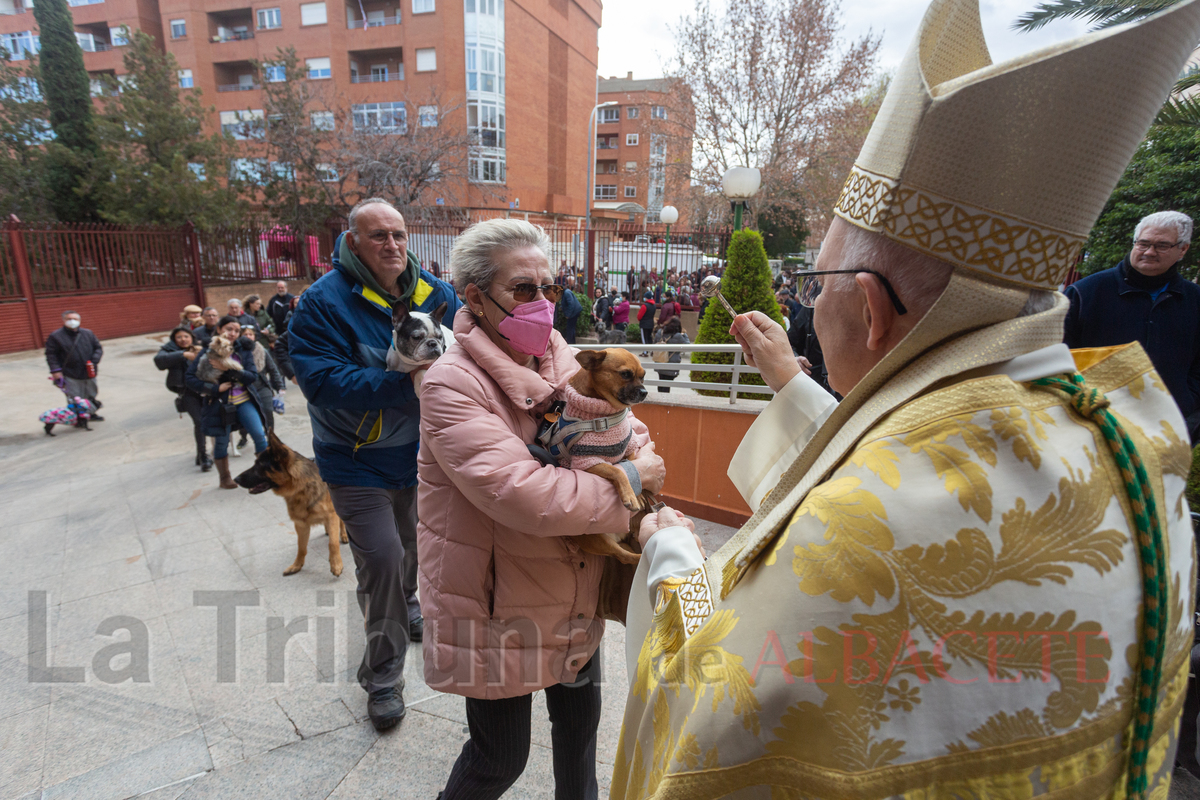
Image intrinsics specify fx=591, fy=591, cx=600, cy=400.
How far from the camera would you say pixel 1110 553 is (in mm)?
743

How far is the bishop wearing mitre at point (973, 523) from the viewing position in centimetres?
74

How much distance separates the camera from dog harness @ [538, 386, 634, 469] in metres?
1.80

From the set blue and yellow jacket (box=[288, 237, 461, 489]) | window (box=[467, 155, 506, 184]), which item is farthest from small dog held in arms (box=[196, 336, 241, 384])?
window (box=[467, 155, 506, 184])

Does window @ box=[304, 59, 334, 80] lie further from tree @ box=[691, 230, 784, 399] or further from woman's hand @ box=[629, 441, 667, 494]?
woman's hand @ box=[629, 441, 667, 494]

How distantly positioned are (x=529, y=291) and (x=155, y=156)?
25.5 m

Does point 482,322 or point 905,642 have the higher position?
point 482,322

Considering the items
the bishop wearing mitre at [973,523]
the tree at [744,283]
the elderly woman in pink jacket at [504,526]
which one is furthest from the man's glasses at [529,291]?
the tree at [744,283]

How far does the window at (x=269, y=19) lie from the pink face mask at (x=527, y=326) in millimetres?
43457

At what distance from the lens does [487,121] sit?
36125 millimetres

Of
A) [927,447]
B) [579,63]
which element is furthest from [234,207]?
[579,63]

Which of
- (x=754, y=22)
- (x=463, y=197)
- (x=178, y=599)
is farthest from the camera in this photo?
(x=463, y=197)

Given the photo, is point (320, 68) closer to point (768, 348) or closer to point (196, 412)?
point (196, 412)

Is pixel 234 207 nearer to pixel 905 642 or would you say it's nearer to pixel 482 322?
pixel 482 322

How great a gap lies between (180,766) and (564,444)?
7.99 ft
